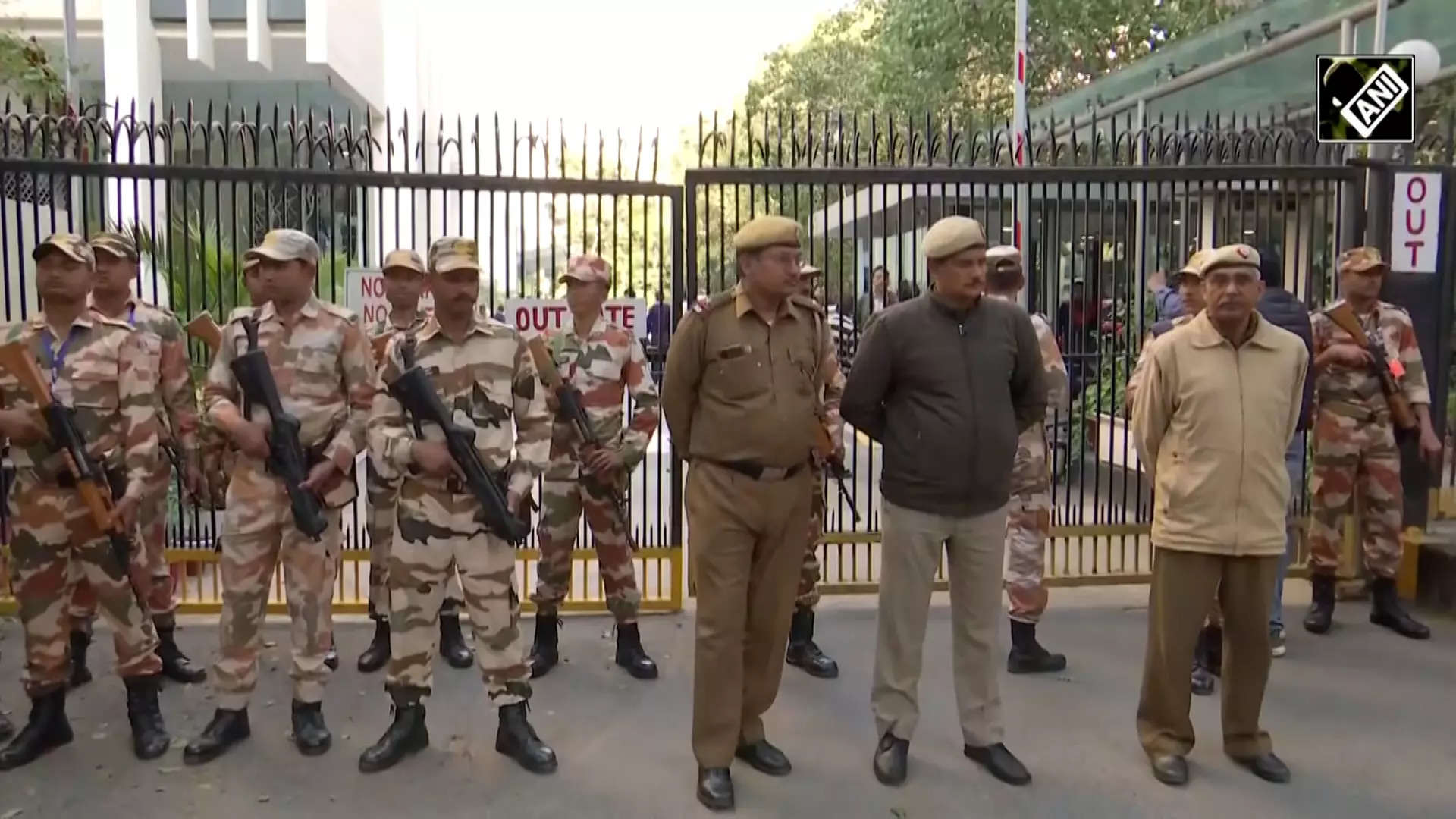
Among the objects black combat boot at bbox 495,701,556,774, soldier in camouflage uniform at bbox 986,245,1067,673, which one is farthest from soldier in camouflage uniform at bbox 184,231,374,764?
soldier in camouflage uniform at bbox 986,245,1067,673

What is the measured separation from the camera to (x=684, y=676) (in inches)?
218

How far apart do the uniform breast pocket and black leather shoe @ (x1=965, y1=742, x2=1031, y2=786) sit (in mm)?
1635

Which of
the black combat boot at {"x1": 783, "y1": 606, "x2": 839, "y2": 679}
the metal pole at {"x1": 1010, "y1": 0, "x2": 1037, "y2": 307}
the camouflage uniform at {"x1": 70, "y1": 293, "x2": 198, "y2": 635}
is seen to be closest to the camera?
the camouflage uniform at {"x1": 70, "y1": 293, "x2": 198, "y2": 635}

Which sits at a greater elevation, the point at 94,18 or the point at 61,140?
the point at 94,18

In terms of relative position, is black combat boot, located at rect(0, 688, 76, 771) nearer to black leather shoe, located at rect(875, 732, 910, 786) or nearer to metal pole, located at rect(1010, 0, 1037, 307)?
black leather shoe, located at rect(875, 732, 910, 786)

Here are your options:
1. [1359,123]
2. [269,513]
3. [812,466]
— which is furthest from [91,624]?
[1359,123]

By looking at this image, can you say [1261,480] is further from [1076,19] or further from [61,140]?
[1076,19]

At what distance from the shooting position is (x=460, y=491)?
4.30 metres

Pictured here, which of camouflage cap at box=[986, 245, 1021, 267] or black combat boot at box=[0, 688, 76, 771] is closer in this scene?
black combat boot at box=[0, 688, 76, 771]

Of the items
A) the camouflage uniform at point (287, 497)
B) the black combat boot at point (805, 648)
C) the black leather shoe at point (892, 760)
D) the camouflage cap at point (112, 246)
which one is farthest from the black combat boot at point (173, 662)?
the black leather shoe at point (892, 760)

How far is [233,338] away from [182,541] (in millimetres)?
2476

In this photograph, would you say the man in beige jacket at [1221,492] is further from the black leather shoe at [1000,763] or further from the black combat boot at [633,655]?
the black combat boot at [633,655]

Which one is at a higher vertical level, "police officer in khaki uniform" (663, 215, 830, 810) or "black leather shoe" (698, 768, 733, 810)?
"police officer in khaki uniform" (663, 215, 830, 810)

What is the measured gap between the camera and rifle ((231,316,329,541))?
Answer: 4.31 m
